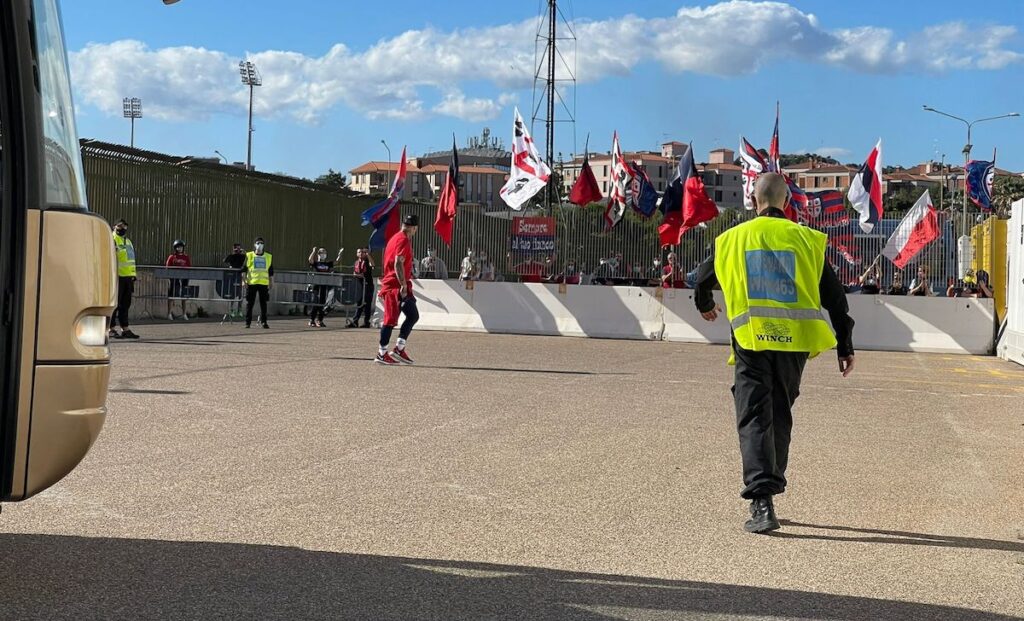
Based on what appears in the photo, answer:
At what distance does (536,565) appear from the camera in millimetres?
5629

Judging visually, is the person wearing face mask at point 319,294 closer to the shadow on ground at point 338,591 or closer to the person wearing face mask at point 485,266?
the person wearing face mask at point 485,266

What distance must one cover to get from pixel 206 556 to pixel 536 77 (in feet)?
135

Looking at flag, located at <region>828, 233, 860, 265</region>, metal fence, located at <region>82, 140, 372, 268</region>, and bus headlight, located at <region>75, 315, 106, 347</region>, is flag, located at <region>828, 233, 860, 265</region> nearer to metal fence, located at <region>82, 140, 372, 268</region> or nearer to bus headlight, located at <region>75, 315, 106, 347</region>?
metal fence, located at <region>82, 140, 372, 268</region>

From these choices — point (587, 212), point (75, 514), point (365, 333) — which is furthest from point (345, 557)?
point (587, 212)

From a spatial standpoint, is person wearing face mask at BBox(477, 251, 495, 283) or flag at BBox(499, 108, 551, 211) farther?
person wearing face mask at BBox(477, 251, 495, 283)

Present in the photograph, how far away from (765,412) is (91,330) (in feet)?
11.0

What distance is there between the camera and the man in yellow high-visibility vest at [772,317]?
6648mm

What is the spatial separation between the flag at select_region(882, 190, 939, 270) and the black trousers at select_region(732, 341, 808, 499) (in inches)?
831

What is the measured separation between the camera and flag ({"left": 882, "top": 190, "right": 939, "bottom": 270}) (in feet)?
88.0

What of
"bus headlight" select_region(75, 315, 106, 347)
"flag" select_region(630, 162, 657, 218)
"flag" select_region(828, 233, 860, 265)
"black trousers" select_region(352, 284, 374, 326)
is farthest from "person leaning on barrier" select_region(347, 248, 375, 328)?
"bus headlight" select_region(75, 315, 106, 347)

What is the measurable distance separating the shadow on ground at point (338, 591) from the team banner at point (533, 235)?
26.1 meters

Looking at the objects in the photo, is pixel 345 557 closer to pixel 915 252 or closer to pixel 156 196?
pixel 915 252

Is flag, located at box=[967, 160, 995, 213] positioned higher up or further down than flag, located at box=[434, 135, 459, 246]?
higher up

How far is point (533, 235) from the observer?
32.0 metres
